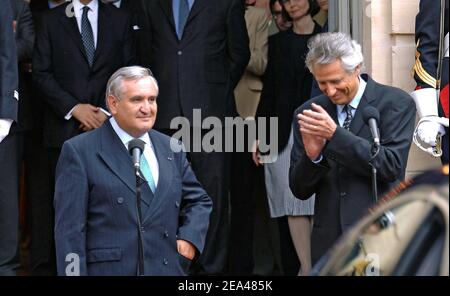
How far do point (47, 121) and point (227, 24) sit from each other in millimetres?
1462

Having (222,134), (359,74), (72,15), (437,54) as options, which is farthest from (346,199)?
(72,15)

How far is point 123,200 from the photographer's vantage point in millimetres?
7090

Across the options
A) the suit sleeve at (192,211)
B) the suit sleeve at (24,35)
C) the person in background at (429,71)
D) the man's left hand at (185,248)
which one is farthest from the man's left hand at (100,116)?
the person in background at (429,71)

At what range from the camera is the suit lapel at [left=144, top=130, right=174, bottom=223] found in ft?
23.6

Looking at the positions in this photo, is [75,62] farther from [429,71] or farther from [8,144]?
[429,71]

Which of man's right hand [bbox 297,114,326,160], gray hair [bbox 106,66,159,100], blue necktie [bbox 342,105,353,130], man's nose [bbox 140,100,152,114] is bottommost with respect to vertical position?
man's right hand [bbox 297,114,326,160]

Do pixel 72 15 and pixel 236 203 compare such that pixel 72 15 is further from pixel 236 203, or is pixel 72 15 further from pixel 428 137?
pixel 428 137

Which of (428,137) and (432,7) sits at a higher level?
(432,7)

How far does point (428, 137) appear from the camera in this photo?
759 centimetres

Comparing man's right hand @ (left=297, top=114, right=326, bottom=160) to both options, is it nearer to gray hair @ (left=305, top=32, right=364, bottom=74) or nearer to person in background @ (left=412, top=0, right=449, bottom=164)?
gray hair @ (left=305, top=32, right=364, bottom=74)

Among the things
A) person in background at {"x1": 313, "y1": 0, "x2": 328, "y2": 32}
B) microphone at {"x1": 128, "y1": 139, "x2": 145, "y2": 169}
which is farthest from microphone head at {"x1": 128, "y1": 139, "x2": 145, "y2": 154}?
person in background at {"x1": 313, "y1": 0, "x2": 328, "y2": 32}

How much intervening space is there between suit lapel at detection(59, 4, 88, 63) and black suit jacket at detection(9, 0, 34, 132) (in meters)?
0.24

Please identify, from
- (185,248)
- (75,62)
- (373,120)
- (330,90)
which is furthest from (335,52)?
(75,62)

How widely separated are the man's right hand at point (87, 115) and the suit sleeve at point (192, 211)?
1.84 m
